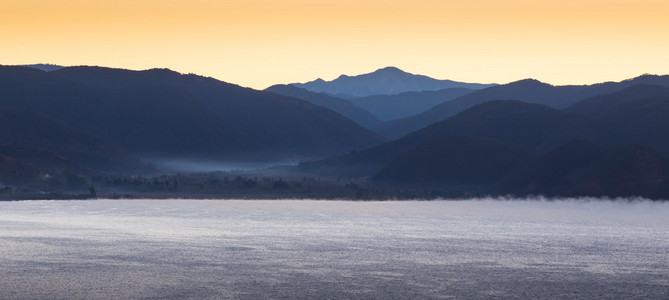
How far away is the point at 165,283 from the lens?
6012cm

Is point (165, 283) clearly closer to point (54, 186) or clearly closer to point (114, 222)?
point (114, 222)

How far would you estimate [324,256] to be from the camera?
76000 mm

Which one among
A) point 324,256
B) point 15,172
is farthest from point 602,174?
point 324,256

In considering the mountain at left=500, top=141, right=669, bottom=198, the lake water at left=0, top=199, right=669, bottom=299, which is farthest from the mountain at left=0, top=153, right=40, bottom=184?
the mountain at left=500, top=141, right=669, bottom=198

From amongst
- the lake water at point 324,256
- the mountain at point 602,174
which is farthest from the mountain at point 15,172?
the mountain at point 602,174

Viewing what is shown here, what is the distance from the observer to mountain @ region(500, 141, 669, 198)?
177 m

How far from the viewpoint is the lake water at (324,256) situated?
2286 inches

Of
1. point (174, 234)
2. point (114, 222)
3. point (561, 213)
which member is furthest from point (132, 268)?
point (561, 213)

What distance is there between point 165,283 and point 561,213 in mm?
100694

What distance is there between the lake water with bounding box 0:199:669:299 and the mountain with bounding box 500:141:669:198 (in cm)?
4527

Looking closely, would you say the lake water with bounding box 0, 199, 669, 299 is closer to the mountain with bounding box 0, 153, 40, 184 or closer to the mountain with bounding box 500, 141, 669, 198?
the mountain with bounding box 500, 141, 669, 198

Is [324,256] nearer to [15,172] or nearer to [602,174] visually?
[602,174]

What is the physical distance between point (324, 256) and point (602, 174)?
11929cm

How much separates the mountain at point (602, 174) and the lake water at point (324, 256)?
149ft
